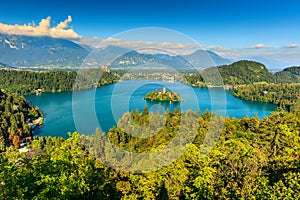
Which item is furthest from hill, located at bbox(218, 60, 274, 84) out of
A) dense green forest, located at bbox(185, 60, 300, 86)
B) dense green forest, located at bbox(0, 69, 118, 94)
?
dense green forest, located at bbox(0, 69, 118, 94)

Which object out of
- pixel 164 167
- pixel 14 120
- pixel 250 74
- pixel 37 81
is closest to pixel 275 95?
pixel 250 74

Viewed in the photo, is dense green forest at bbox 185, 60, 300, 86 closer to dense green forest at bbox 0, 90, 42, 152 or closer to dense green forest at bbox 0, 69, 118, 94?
dense green forest at bbox 0, 69, 118, 94

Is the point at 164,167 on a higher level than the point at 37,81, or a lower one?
lower

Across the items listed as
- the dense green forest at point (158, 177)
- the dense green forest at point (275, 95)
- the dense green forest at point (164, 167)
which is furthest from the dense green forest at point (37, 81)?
the dense green forest at point (158, 177)

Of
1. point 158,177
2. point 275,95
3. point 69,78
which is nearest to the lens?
point 158,177

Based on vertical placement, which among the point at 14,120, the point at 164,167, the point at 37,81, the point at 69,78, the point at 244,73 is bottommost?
the point at 14,120

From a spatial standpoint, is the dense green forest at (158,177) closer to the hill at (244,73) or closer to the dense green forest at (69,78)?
the dense green forest at (69,78)

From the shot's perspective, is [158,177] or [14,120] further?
[14,120]

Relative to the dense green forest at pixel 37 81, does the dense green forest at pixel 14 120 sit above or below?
below

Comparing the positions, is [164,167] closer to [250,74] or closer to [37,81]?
[37,81]

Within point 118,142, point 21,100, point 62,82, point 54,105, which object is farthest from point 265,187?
point 62,82

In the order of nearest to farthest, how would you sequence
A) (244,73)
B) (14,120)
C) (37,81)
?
1. (14,120)
2. (37,81)
3. (244,73)
